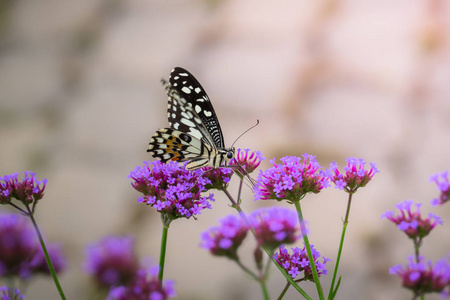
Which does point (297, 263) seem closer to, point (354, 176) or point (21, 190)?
point (354, 176)

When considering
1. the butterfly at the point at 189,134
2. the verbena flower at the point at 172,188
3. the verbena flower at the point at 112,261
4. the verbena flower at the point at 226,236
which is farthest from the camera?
the butterfly at the point at 189,134

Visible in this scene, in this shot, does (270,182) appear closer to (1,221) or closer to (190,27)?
(1,221)

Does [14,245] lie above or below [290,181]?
below

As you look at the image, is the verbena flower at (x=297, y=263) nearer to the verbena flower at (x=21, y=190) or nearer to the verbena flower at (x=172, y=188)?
the verbena flower at (x=172, y=188)

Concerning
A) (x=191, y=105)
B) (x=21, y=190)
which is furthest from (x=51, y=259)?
(x=191, y=105)

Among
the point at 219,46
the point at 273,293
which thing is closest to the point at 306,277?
the point at 273,293

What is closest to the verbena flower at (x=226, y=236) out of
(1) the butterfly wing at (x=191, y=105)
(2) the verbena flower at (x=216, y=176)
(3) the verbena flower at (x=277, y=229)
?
(3) the verbena flower at (x=277, y=229)
